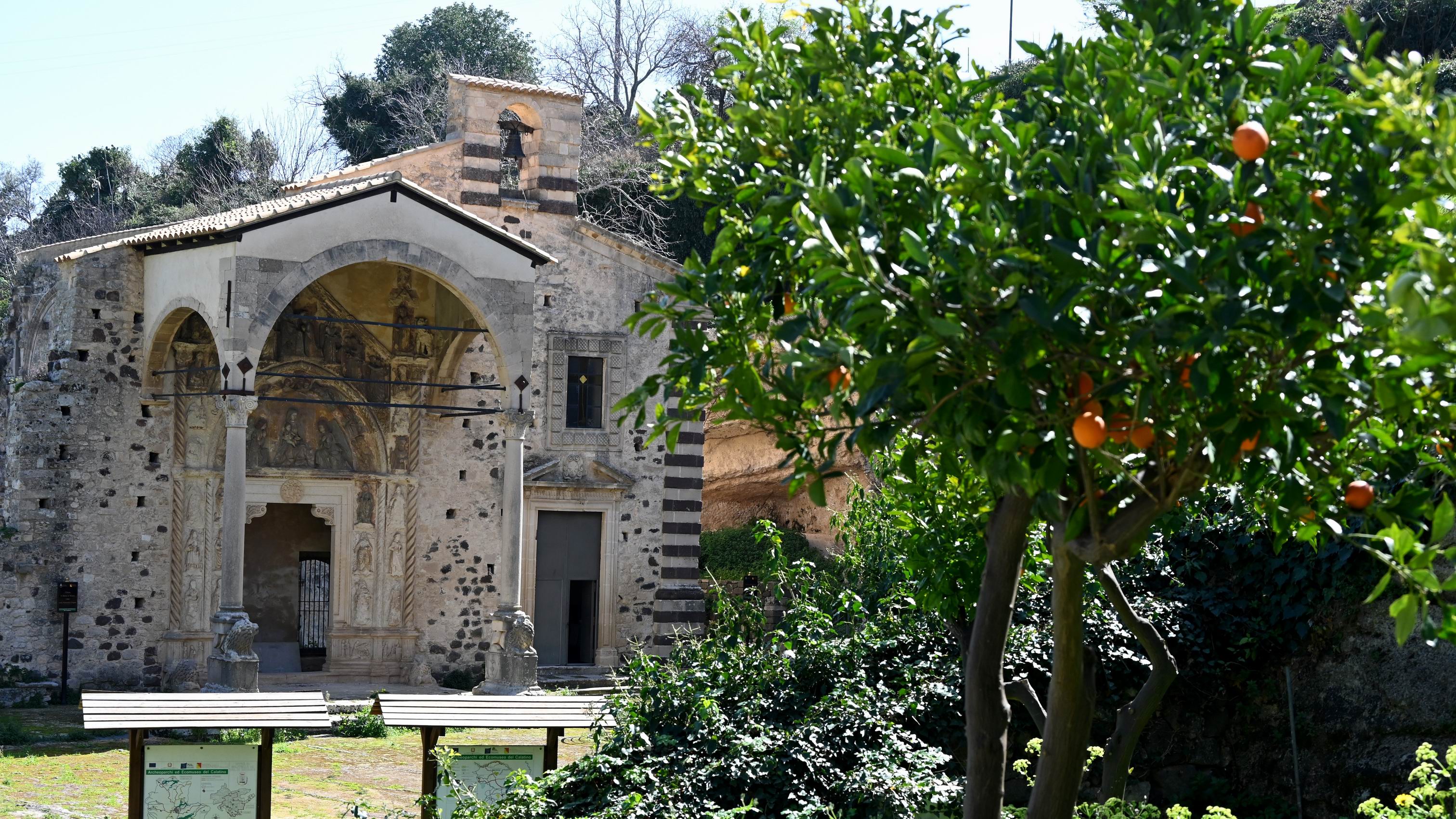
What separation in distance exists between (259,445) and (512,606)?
11.6 ft

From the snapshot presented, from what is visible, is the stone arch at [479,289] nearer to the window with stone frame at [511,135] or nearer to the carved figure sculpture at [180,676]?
the window with stone frame at [511,135]

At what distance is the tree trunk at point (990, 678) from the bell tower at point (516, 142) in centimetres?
1337

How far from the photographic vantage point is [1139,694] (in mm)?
5441

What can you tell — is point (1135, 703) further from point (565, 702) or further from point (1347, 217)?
point (565, 702)

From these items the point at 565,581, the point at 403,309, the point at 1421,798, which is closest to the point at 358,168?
the point at 403,309

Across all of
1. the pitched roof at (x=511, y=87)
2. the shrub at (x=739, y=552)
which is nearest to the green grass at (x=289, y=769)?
the pitched roof at (x=511, y=87)

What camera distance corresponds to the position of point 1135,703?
5.41 m

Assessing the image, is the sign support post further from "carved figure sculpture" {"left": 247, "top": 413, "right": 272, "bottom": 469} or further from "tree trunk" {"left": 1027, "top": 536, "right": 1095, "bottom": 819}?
"tree trunk" {"left": 1027, "top": 536, "right": 1095, "bottom": 819}

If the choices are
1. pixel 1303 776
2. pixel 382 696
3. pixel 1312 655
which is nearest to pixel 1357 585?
pixel 1312 655

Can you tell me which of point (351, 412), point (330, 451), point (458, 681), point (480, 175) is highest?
point (480, 175)

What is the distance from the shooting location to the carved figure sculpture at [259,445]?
15766 mm

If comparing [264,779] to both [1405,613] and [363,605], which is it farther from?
[363,605]

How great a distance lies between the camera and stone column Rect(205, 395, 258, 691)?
12.9 meters

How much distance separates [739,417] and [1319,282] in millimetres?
1717
